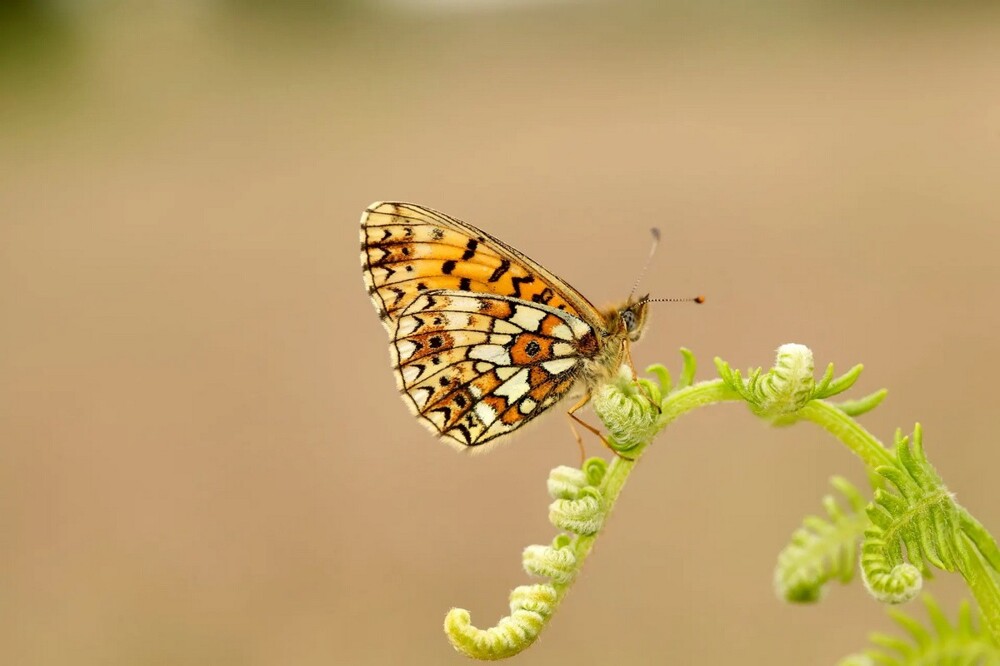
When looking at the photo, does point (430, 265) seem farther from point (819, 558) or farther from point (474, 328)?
point (819, 558)

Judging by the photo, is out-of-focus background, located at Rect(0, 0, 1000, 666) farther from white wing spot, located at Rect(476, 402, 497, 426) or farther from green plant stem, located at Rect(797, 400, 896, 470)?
green plant stem, located at Rect(797, 400, 896, 470)

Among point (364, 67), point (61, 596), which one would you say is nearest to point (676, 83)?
point (364, 67)

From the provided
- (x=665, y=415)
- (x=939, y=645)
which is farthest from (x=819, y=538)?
(x=665, y=415)

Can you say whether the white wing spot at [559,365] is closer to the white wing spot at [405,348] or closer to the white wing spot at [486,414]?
the white wing spot at [486,414]

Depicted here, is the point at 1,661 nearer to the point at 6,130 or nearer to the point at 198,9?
the point at 6,130

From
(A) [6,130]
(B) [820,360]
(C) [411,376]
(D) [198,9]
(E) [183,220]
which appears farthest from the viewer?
(D) [198,9]

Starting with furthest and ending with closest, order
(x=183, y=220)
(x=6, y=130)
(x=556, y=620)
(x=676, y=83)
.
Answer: (x=6, y=130)
(x=676, y=83)
(x=183, y=220)
(x=556, y=620)

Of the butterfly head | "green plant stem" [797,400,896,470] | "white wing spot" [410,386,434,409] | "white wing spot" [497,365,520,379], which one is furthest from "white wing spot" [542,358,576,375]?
"green plant stem" [797,400,896,470]

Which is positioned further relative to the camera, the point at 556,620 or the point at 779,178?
the point at 779,178
